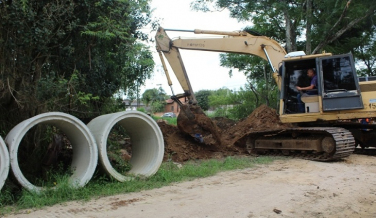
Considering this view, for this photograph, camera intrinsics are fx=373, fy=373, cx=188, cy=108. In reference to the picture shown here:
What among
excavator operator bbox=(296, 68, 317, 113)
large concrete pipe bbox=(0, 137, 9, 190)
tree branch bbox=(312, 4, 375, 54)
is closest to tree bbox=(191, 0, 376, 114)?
tree branch bbox=(312, 4, 375, 54)

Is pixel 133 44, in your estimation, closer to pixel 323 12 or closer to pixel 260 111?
pixel 260 111

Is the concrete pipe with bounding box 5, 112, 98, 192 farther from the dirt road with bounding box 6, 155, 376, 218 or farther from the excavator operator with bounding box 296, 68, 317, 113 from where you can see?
the excavator operator with bounding box 296, 68, 317, 113

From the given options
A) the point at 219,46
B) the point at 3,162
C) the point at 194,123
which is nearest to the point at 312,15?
the point at 219,46

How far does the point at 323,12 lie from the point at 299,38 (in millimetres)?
4858

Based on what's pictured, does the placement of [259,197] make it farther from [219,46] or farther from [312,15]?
[312,15]

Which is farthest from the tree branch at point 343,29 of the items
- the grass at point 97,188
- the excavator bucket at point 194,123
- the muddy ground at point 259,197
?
the grass at point 97,188

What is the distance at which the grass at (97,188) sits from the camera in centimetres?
514

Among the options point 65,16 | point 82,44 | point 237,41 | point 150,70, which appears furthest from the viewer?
point 237,41

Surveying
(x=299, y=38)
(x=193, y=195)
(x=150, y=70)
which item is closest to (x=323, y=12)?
(x=299, y=38)

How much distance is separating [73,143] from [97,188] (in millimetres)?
1372

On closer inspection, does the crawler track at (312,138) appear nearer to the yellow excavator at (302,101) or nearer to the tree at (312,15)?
the yellow excavator at (302,101)

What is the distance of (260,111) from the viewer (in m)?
11.5

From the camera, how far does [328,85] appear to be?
937 cm

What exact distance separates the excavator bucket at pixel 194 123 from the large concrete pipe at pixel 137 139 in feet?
8.10
